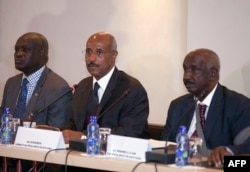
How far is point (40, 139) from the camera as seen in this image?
3000mm

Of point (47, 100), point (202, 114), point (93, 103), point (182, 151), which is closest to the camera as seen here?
point (182, 151)

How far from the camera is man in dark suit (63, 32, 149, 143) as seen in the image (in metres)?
3.59

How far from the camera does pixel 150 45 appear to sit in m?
4.52

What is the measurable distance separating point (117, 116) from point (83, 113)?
10.7 inches

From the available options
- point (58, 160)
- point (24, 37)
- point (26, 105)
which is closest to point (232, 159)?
point (58, 160)

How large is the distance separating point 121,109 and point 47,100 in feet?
2.24

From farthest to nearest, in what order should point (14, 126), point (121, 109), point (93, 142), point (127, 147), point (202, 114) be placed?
point (121, 109) → point (202, 114) → point (14, 126) → point (93, 142) → point (127, 147)

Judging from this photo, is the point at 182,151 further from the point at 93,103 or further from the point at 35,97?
the point at 35,97

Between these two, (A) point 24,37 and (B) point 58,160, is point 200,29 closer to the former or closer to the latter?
(A) point 24,37

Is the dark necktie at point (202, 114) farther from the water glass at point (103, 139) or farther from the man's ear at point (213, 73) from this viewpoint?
the water glass at point (103, 139)

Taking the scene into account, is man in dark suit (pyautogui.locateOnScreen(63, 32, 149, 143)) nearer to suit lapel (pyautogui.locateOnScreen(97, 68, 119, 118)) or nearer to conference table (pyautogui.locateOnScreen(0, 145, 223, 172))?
suit lapel (pyautogui.locateOnScreen(97, 68, 119, 118))

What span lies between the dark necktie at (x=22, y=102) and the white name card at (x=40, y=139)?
974 mm

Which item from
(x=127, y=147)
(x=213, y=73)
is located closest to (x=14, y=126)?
(x=127, y=147)

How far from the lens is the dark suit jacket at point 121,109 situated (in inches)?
139
